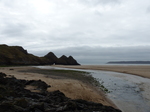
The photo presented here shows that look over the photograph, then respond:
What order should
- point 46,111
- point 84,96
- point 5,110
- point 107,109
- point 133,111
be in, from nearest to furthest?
point 5,110
point 46,111
point 107,109
point 133,111
point 84,96

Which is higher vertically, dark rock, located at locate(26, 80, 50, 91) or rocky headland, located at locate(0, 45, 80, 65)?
rocky headland, located at locate(0, 45, 80, 65)

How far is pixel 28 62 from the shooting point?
85.5m

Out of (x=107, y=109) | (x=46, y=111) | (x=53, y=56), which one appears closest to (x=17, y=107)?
(x=46, y=111)

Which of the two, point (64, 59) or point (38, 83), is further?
point (64, 59)

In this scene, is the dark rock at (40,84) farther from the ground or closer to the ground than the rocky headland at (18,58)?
closer to the ground

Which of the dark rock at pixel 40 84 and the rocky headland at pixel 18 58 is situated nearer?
the dark rock at pixel 40 84

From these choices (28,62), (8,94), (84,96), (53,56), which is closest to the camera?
(8,94)

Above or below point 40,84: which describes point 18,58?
above

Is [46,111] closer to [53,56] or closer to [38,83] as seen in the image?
[38,83]

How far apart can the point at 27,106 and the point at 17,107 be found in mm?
518

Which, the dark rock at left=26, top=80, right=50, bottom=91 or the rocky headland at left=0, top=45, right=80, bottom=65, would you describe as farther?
the rocky headland at left=0, top=45, right=80, bottom=65

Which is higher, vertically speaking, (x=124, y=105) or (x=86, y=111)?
(x=86, y=111)

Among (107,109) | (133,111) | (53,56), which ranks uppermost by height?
(53,56)

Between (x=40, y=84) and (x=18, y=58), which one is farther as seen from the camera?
(x=18, y=58)
